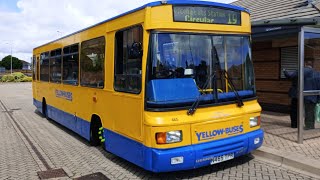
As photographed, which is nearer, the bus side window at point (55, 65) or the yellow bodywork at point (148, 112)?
the yellow bodywork at point (148, 112)

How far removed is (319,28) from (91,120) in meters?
5.33

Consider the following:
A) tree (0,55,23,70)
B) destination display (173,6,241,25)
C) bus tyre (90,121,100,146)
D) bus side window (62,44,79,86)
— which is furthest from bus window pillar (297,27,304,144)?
tree (0,55,23,70)

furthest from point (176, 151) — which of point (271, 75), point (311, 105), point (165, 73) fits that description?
point (271, 75)

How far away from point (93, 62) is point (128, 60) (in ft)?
6.24

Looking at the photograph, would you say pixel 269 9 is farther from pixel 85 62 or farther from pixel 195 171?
pixel 195 171

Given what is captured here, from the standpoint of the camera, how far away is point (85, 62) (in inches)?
325

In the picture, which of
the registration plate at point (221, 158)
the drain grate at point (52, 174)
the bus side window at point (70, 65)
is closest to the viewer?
the registration plate at point (221, 158)

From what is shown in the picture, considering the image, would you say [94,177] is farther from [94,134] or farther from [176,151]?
[94,134]

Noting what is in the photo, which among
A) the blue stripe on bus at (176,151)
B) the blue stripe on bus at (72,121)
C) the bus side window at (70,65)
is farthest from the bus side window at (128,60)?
the bus side window at (70,65)

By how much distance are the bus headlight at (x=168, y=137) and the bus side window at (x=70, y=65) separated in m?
4.18

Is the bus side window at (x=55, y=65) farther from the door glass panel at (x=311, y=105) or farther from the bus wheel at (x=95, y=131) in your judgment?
the door glass panel at (x=311, y=105)

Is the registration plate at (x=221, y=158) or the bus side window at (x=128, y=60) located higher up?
the bus side window at (x=128, y=60)

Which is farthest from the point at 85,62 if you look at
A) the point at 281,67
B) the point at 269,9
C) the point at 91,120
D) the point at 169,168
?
the point at 269,9

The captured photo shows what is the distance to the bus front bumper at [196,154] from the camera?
5270 mm
